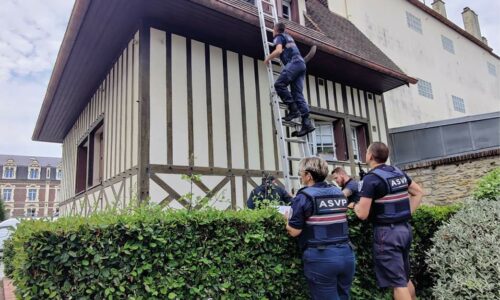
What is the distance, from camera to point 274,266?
9.93ft

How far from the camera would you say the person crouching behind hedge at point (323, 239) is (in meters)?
2.67

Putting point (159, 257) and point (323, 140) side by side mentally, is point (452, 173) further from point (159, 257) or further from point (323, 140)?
point (159, 257)

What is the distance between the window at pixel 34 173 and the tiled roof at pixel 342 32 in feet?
199

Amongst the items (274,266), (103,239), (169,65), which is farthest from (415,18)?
(103,239)

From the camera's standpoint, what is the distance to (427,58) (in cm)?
1511

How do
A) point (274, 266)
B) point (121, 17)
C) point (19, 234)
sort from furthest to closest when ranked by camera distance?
point (121, 17), point (274, 266), point (19, 234)

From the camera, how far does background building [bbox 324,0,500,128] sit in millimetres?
12297

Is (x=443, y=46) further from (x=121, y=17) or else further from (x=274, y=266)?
(x=274, y=266)

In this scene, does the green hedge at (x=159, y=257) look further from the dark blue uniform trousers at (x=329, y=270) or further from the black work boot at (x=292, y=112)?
the black work boot at (x=292, y=112)

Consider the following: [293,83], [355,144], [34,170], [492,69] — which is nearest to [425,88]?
[355,144]

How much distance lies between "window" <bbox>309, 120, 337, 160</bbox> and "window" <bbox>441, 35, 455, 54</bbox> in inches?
468

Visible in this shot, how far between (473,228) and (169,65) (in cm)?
504

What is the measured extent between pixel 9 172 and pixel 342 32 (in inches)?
2482

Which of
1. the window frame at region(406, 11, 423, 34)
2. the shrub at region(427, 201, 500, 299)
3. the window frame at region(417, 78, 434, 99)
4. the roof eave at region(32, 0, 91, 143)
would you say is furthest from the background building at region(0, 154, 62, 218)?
the shrub at region(427, 201, 500, 299)
